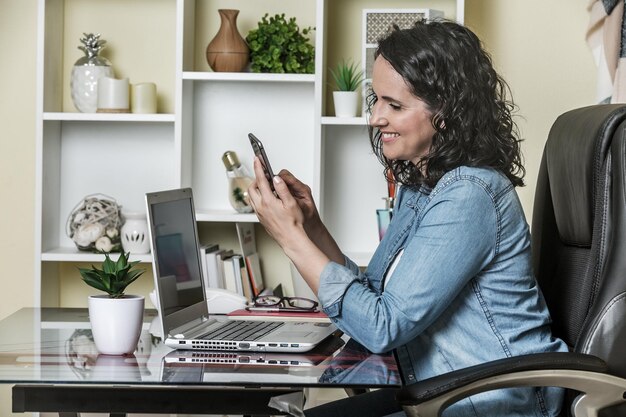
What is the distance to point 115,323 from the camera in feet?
5.25

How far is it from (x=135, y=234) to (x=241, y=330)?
1389 mm

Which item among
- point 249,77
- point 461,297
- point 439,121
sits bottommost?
point 461,297

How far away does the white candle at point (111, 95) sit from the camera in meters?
3.11

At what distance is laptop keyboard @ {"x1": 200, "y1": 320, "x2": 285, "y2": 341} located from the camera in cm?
170

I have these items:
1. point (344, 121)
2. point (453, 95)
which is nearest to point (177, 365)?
point (453, 95)

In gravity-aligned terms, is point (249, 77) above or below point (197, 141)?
above

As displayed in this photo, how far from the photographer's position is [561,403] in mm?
1664

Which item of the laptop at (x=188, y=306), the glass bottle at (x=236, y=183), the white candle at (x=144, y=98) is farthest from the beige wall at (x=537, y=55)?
the laptop at (x=188, y=306)

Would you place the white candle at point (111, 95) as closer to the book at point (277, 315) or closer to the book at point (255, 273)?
the book at point (255, 273)

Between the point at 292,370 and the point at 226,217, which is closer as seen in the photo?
the point at 292,370

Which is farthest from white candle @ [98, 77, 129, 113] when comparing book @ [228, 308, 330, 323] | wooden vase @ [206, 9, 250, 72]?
book @ [228, 308, 330, 323]

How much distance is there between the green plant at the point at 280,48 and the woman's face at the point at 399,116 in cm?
131

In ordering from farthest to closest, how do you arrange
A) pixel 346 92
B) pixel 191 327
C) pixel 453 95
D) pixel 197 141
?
pixel 197 141 < pixel 346 92 < pixel 191 327 < pixel 453 95

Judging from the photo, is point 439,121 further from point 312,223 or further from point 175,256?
point 175,256
